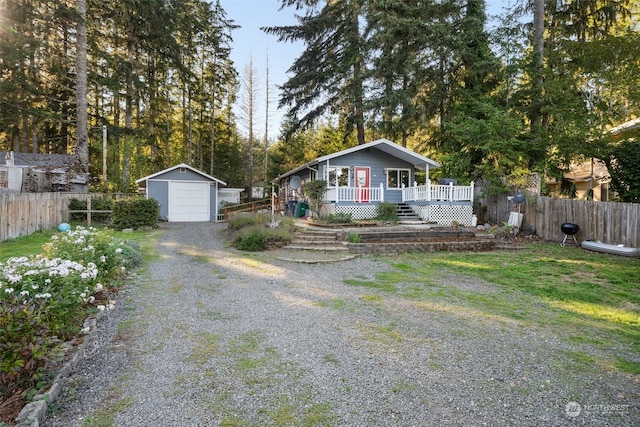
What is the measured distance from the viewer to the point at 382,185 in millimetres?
15602

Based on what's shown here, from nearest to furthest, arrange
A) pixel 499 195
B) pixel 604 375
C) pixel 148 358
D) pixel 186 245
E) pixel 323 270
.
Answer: pixel 604 375, pixel 148 358, pixel 323 270, pixel 186 245, pixel 499 195

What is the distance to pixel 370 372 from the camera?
3.03 meters

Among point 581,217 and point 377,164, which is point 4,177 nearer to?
A: point 377,164

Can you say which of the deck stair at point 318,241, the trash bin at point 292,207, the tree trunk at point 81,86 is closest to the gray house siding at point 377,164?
the trash bin at point 292,207

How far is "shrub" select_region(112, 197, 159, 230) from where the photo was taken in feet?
43.5

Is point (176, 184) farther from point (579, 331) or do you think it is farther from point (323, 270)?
point (579, 331)

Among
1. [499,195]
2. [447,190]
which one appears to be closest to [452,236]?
[447,190]

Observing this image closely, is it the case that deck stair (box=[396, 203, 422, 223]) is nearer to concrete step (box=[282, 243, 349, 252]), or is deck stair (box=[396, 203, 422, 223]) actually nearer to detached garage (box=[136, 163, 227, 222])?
Answer: concrete step (box=[282, 243, 349, 252])

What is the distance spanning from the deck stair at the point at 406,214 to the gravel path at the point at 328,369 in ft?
30.7

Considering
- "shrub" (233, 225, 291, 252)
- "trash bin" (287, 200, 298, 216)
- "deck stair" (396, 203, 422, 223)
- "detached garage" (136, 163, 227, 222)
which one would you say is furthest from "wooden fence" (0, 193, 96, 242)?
"deck stair" (396, 203, 422, 223)

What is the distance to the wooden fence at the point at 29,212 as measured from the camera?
9.73 metres

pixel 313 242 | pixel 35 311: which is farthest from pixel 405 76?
pixel 35 311

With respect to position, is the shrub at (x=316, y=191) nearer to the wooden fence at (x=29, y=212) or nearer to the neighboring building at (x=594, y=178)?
the wooden fence at (x=29, y=212)

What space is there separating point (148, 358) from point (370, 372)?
2.22 m
